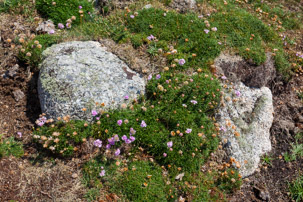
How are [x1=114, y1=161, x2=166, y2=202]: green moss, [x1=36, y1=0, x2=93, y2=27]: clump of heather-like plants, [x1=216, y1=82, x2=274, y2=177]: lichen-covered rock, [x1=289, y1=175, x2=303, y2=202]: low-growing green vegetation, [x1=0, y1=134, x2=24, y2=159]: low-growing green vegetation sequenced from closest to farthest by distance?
[x1=114, y1=161, x2=166, y2=202]: green moss
[x1=0, y1=134, x2=24, y2=159]: low-growing green vegetation
[x1=289, y1=175, x2=303, y2=202]: low-growing green vegetation
[x1=216, y1=82, x2=274, y2=177]: lichen-covered rock
[x1=36, y1=0, x2=93, y2=27]: clump of heather-like plants

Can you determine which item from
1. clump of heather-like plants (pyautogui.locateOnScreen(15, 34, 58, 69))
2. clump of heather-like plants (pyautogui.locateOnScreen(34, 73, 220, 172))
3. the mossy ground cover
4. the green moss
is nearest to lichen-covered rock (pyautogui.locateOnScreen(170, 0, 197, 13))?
the mossy ground cover

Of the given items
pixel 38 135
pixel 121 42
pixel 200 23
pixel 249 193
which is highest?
pixel 200 23

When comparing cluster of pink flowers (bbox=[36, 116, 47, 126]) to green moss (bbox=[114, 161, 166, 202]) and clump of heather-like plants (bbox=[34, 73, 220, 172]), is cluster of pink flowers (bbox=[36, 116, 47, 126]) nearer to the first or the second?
clump of heather-like plants (bbox=[34, 73, 220, 172])

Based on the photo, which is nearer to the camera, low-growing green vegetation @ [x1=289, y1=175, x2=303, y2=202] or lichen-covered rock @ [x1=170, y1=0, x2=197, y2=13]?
low-growing green vegetation @ [x1=289, y1=175, x2=303, y2=202]

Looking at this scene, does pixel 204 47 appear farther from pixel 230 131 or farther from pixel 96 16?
pixel 96 16

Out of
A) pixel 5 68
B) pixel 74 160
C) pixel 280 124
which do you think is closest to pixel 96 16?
pixel 5 68

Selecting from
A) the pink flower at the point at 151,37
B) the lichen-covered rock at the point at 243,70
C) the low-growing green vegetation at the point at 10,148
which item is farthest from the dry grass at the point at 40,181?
the lichen-covered rock at the point at 243,70

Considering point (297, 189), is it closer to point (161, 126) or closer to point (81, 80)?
point (161, 126)

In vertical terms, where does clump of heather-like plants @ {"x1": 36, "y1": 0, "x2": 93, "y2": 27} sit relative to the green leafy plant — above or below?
above
